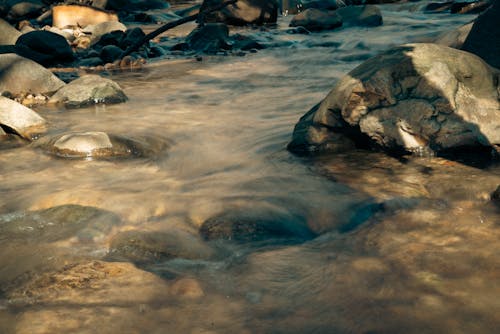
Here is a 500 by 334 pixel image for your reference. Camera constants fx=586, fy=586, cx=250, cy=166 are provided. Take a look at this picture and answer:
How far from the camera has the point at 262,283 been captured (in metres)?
2.39

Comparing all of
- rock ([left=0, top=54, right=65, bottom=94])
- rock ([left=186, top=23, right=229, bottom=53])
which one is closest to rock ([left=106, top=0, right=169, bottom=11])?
rock ([left=186, top=23, right=229, bottom=53])

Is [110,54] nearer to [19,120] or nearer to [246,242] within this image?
[19,120]

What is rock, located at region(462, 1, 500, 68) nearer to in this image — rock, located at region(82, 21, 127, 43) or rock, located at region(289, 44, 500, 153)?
rock, located at region(289, 44, 500, 153)

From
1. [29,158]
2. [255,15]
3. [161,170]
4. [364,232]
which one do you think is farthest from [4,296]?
[255,15]

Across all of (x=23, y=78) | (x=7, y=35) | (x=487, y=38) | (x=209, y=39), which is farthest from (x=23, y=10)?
(x=487, y=38)

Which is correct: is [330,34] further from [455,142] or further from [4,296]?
[4,296]

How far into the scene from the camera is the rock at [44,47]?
9.80m

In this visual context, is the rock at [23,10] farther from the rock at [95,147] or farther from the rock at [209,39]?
the rock at [95,147]

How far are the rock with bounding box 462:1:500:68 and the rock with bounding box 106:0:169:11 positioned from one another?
16.2 metres

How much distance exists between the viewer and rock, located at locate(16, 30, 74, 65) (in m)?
9.80

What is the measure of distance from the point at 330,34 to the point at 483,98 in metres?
9.73

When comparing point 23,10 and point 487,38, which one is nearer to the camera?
point 487,38

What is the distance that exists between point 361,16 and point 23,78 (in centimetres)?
942

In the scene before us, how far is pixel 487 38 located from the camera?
5.51m
